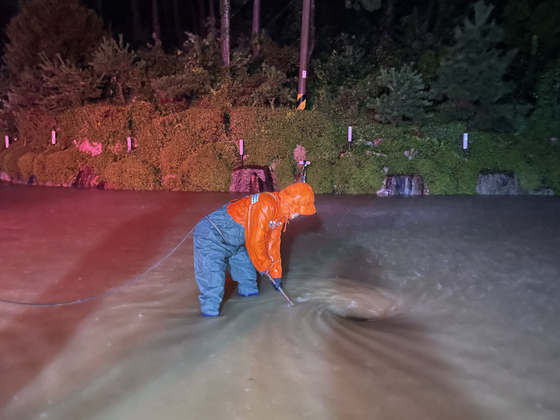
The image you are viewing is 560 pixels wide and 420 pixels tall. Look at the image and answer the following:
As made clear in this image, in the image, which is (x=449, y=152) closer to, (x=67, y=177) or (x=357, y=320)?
(x=357, y=320)

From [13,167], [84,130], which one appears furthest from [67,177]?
[13,167]

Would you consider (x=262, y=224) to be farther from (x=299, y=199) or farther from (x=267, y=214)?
(x=299, y=199)

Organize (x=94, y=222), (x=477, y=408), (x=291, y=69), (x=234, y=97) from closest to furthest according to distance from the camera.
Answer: (x=477, y=408), (x=94, y=222), (x=234, y=97), (x=291, y=69)

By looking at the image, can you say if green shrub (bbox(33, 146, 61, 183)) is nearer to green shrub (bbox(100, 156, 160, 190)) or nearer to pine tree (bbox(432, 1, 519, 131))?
green shrub (bbox(100, 156, 160, 190))

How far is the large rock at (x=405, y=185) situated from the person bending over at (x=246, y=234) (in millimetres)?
7819

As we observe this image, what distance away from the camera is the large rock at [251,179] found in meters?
11.0

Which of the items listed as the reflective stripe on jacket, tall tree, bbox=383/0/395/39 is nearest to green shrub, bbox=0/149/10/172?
the reflective stripe on jacket

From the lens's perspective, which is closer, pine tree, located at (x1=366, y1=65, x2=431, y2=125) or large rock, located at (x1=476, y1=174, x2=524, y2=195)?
large rock, located at (x1=476, y1=174, x2=524, y2=195)

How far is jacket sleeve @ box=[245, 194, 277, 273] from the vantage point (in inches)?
137

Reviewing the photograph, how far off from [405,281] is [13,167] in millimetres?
13745

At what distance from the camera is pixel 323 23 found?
1831cm

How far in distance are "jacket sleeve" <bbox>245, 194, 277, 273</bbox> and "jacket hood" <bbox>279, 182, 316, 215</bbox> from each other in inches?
5.6

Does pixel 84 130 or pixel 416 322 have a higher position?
pixel 84 130

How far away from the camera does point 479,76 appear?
11.4 m
